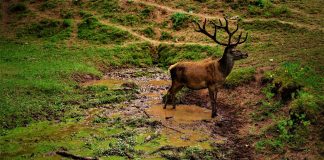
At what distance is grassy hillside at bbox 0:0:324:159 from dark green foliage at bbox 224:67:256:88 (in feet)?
0.17

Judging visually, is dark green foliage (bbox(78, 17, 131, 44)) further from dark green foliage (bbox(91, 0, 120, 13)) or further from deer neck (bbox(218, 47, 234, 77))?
deer neck (bbox(218, 47, 234, 77))

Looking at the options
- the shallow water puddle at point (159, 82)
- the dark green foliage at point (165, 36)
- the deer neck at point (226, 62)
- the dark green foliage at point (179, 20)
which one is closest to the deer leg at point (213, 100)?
the deer neck at point (226, 62)

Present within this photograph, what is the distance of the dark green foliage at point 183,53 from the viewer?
25312 millimetres

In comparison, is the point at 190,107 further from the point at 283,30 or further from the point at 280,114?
the point at 283,30

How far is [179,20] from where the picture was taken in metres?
30.3

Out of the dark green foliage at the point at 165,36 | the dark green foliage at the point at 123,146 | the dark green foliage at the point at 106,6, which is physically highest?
the dark green foliage at the point at 106,6

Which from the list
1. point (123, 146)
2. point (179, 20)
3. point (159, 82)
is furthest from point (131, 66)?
point (123, 146)

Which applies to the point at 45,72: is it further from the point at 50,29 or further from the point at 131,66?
the point at 50,29

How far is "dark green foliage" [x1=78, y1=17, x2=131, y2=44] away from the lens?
2916cm

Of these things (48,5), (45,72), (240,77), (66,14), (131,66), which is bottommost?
(131,66)

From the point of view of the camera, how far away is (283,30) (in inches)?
1072

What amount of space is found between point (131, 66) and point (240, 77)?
8.34 m

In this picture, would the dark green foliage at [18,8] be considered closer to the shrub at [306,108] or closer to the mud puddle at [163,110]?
the mud puddle at [163,110]

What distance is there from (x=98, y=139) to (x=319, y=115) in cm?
746
